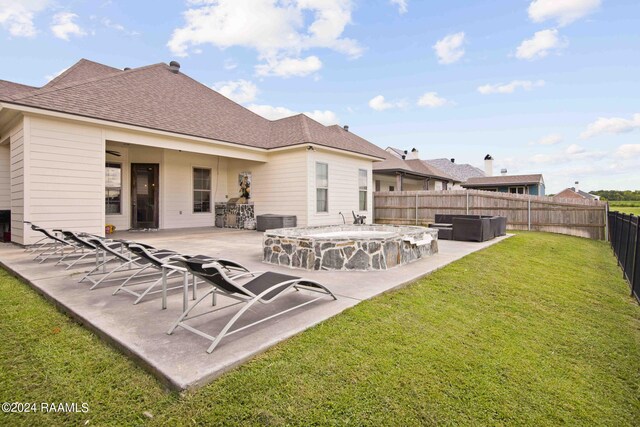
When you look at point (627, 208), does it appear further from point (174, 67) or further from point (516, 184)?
point (174, 67)

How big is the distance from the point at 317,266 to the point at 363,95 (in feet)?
50.5

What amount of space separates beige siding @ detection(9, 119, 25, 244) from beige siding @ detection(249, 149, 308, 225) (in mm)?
7213

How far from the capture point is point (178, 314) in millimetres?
3516

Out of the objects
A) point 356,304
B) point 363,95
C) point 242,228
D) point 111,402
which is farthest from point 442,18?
point 111,402

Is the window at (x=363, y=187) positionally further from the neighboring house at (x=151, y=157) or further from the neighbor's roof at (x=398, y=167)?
the neighbor's roof at (x=398, y=167)

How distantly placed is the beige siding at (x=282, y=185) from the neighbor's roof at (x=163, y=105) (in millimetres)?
673

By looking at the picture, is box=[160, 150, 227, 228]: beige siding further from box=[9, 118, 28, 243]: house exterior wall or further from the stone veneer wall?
the stone veneer wall

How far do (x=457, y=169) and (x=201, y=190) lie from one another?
28.0 meters

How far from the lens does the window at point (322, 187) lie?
1239cm

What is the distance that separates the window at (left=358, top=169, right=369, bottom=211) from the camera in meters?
14.8

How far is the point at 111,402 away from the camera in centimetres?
213

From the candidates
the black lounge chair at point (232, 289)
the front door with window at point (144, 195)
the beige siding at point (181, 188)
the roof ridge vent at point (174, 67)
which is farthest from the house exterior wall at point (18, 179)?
the black lounge chair at point (232, 289)

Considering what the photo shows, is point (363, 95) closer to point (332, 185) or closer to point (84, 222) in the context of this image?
point (332, 185)

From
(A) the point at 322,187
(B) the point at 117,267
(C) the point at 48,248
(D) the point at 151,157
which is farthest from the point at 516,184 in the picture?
(C) the point at 48,248
